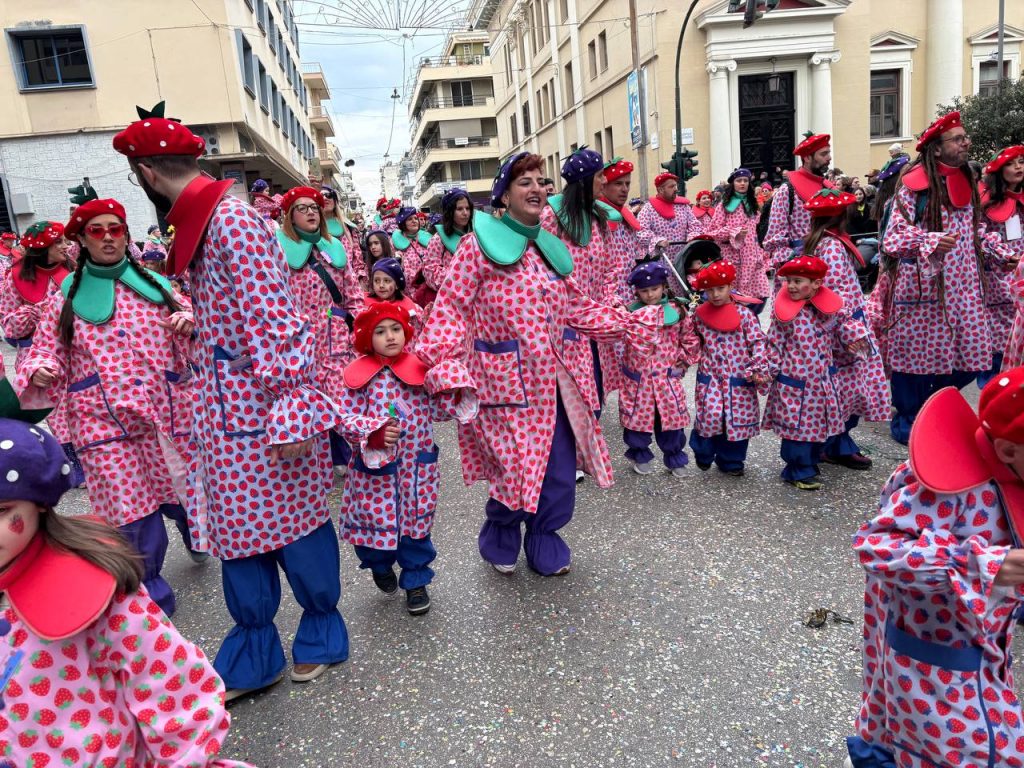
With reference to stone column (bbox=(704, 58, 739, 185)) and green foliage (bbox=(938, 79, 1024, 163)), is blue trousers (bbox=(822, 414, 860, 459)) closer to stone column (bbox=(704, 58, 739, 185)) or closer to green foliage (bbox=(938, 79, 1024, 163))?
green foliage (bbox=(938, 79, 1024, 163))

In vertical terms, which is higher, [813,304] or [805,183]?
[805,183]

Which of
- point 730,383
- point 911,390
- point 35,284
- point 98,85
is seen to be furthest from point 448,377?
point 98,85

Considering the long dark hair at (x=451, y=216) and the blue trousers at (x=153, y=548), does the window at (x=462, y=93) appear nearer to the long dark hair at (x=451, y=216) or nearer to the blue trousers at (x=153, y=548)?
the long dark hair at (x=451, y=216)

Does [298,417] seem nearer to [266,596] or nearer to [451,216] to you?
[266,596]

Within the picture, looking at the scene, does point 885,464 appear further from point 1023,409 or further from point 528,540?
point 1023,409

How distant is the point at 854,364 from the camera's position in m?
4.58

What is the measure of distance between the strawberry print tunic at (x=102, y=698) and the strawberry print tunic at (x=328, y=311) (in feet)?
10.5

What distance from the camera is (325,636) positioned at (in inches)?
118

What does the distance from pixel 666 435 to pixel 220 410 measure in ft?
10.6

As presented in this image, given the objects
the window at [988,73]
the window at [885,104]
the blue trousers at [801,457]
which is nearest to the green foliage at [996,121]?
the window at [885,104]

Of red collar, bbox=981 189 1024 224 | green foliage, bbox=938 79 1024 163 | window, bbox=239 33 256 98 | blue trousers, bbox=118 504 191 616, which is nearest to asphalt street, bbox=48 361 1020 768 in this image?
blue trousers, bbox=118 504 191 616

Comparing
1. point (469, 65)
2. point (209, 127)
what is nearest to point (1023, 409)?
point (209, 127)

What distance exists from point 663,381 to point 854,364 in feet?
3.85

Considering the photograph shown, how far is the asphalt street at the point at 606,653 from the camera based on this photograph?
250cm
